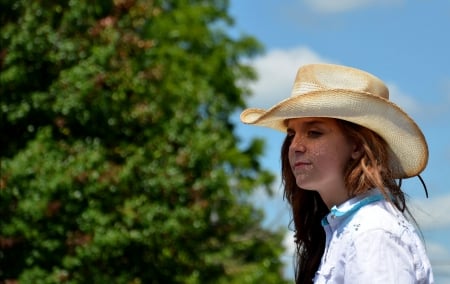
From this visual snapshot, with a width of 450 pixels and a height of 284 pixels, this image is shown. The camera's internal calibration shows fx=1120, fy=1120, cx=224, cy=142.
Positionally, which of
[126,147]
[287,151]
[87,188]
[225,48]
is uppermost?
A: [225,48]

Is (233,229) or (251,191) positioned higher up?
(251,191)

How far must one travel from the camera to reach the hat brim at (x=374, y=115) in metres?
2.83

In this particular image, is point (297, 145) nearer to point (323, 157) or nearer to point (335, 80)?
point (323, 157)

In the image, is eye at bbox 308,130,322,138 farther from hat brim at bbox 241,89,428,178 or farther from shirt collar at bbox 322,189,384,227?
shirt collar at bbox 322,189,384,227

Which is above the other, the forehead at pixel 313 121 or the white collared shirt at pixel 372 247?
the forehead at pixel 313 121

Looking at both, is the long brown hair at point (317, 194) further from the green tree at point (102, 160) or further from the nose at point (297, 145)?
the green tree at point (102, 160)

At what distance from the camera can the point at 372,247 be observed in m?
2.62

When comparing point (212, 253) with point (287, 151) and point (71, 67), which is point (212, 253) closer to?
point (71, 67)

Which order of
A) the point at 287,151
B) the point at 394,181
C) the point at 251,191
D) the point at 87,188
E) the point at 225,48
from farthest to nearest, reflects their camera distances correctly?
the point at 225,48
the point at 251,191
the point at 87,188
the point at 287,151
the point at 394,181

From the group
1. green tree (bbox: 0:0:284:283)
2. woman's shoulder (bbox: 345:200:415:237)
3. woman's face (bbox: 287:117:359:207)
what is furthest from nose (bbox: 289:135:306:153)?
green tree (bbox: 0:0:284:283)

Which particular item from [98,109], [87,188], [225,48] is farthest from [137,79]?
[225,48]

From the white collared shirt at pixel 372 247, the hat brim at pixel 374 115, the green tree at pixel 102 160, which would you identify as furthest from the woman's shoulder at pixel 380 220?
the green tree at pixel 102 160

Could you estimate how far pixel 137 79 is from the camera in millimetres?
14086

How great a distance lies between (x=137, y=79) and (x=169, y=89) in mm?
1121
